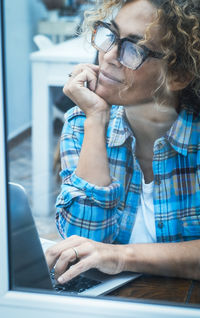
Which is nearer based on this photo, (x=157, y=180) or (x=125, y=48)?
(x=125, y=48)

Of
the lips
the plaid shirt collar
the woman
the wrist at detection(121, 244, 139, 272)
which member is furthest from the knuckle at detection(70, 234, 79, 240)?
the lips

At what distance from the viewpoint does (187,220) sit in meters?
1.13

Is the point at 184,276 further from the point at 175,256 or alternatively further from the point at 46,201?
the point at 46,201

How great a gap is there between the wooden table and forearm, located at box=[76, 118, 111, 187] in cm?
23

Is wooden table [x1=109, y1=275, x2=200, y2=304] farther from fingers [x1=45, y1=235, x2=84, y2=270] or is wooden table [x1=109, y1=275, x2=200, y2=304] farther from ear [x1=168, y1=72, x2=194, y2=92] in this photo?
ear [x1=168, y1=72, x2=194, y2=92]

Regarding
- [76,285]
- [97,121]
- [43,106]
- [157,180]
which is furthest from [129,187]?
[43,106]

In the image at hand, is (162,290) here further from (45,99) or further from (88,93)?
(45,99)

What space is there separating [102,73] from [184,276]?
0.45 m

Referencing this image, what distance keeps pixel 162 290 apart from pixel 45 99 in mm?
Result: 638

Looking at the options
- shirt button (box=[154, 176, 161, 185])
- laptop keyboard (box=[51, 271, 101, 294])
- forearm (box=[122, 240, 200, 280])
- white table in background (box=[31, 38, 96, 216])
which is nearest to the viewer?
laptop keyboard (box=[51, 271, 101, 294])

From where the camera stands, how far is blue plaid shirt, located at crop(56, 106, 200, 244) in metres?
1.12

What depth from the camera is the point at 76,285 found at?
0.96 meters

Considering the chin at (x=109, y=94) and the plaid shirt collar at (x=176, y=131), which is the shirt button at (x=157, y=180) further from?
the chin at (x=109, y=94)

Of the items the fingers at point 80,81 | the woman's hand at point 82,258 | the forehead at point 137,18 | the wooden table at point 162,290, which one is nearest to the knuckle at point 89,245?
the woman's hand at point 82,258
